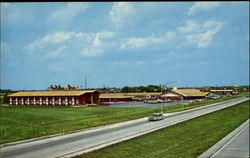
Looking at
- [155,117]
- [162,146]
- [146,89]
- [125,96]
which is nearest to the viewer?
[162,146]

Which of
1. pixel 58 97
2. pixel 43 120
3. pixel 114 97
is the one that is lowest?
pixel 43 120

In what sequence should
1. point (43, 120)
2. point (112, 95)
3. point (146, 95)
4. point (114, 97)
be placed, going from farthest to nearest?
1. point (43, 120)
2. point (146, 95)
3. point (114, 97)
4. point (112, 95)

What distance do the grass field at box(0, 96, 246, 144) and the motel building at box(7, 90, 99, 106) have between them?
0.85 m

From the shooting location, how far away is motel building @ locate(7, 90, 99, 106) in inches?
735

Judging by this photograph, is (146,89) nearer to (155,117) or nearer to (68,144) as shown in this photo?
(155,117)

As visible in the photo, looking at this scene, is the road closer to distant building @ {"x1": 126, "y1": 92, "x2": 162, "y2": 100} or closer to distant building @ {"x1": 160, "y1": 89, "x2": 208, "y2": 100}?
distant building @ {"x1": 126, "y1": 92, "x2": 162, "y2": 100}

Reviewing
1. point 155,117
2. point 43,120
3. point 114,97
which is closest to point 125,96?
point 114,97

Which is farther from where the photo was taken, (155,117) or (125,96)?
(155,117)

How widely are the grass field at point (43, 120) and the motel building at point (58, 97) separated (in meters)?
0.85

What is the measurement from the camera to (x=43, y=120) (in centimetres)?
2683

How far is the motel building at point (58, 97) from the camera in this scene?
1867 cm

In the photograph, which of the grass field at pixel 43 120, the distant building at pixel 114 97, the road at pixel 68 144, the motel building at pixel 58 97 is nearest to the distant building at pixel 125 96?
the distant building at pixel 114 97

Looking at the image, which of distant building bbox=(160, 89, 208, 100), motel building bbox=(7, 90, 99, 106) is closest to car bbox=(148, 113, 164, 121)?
distant building bbox=(160, 89, 208, 100)

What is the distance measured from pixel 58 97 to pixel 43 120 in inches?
344
